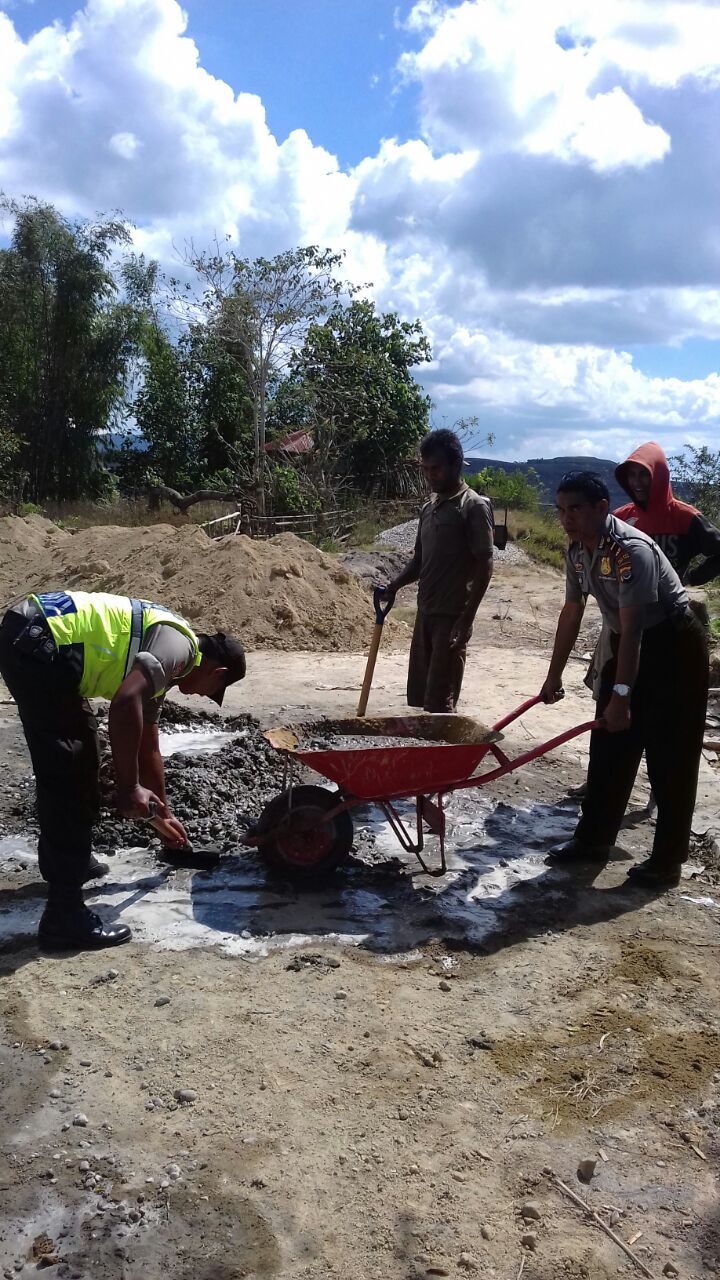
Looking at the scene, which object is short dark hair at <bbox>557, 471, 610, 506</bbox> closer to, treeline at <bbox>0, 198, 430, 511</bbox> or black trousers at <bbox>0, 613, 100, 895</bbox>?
black trousers at <bbox>0, 613, 100, 895</bbox>

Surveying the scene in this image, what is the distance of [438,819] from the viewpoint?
420 centimetres

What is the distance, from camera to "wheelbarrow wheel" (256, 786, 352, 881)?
13.5 feet

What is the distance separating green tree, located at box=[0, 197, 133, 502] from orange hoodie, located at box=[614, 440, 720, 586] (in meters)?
22.1

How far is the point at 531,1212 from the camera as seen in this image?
7.56 feet

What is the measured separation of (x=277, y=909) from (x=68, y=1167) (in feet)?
5.33

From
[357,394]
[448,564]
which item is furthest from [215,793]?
[357,394]

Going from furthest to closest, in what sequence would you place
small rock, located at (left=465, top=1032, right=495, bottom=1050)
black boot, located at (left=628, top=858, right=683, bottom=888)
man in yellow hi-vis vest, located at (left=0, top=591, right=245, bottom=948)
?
black boot, located at (left=628, top=858, right=683, bottom=888), man in yellow hi-vis vest, located at (left=0, top=591, right=245, bottom=948), small rock, located at (left=465, top=1032, right=495, bottom=1050)

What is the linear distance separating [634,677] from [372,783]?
118 centimetres

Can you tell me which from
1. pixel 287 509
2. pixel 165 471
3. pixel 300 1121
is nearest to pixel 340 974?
pixel 300 1121

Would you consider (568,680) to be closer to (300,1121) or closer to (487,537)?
(487,537)

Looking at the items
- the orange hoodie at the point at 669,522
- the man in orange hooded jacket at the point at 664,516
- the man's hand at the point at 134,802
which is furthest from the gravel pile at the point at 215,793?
the orange hoodie at the point at 669,522

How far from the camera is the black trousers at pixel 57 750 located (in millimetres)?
3271

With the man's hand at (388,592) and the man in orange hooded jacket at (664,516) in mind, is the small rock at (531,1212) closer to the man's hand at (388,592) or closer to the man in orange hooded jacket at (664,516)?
the man in orange hooded jacket at (664,516)

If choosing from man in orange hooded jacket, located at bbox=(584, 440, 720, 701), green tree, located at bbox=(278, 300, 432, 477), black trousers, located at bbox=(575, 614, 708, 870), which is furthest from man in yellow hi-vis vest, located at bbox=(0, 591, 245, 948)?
green tree, located at bbox=(278, 300, 432, 477)
